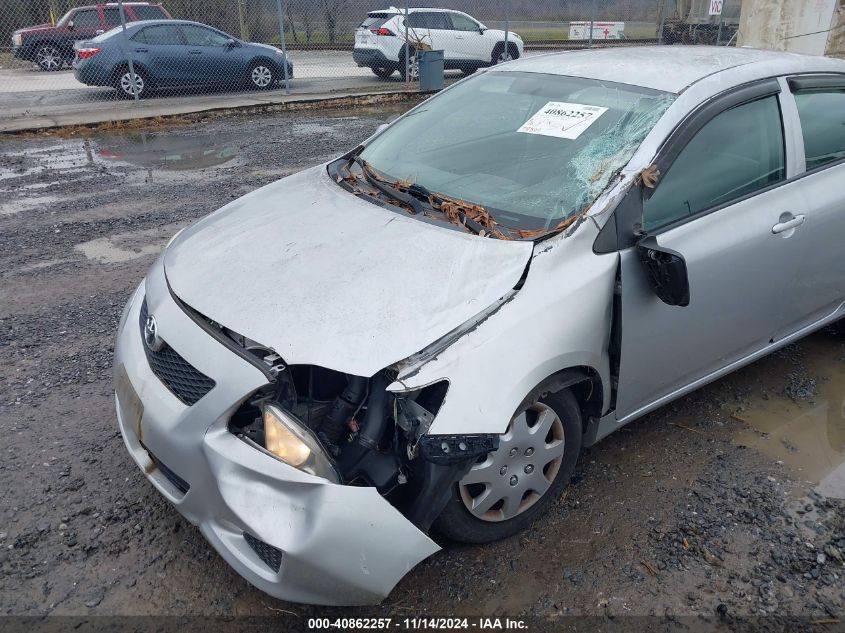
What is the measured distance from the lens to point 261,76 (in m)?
14.6

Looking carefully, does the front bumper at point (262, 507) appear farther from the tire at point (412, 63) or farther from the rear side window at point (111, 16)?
the rear side window at point (111, 16)

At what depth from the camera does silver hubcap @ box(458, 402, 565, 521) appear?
2361 millimetres

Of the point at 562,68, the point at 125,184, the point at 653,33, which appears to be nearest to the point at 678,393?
the point at 562,68

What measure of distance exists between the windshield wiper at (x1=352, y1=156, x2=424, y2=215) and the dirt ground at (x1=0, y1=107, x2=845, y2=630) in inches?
53.6

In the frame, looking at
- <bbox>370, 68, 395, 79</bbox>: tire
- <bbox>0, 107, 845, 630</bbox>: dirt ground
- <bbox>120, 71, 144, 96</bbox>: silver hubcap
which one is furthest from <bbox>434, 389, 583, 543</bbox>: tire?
<bbox>370, 68, 395, 79</bbox>: tire

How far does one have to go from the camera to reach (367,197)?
3082 mm

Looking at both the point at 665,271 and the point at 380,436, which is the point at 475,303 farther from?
the point at 665,271

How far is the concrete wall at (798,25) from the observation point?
36.8 ft

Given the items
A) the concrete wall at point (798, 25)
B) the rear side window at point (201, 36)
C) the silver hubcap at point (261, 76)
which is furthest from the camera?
the silver hubcap at point (261, 76)

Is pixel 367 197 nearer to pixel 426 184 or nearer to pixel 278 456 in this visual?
pixel 426 184

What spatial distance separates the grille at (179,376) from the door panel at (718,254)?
1543 millimetres

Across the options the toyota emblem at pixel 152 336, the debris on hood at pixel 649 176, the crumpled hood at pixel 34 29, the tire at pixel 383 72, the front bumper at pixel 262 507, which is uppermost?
the crumpled hood at pixel 34 29

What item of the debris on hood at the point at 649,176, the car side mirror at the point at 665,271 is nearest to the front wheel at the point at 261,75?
the debris on hood at the point at 649,176

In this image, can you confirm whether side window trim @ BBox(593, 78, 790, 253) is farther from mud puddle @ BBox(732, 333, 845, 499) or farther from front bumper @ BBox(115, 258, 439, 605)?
front bumper @ BBox(115, 258, 439, 605)
